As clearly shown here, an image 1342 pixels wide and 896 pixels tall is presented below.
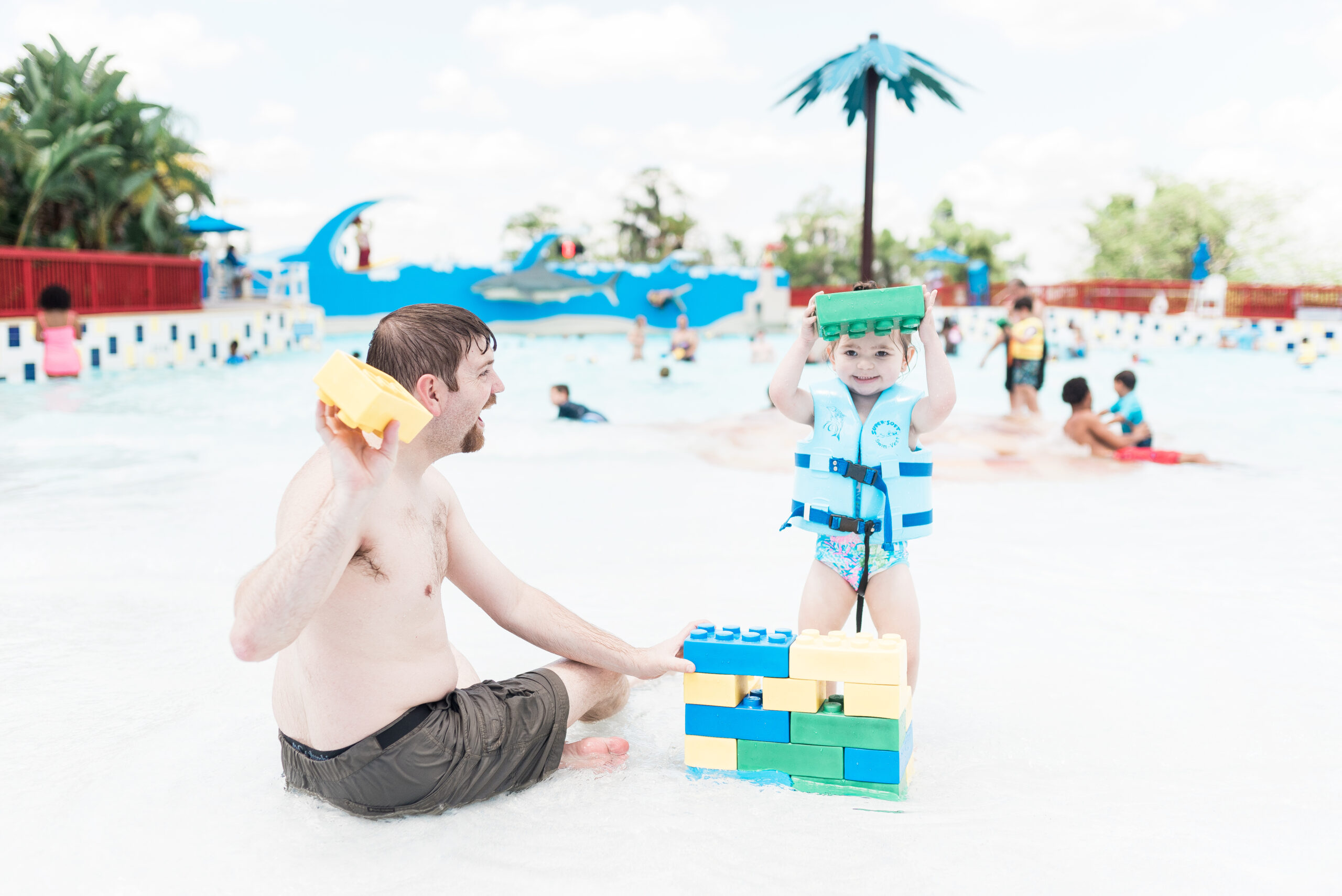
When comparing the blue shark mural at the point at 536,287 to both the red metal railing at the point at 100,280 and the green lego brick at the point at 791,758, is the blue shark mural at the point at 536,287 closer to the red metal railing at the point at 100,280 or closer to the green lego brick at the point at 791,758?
the red metal railing at the point at 100,280

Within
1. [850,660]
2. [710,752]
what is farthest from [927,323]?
[710,752]

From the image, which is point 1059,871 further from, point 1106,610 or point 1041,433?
Answer: point 1041,433

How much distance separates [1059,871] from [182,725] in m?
2.55

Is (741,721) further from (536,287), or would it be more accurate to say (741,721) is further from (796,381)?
(536,287)

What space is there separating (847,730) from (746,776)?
310mm

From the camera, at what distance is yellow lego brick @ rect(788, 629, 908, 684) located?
2.59 metres

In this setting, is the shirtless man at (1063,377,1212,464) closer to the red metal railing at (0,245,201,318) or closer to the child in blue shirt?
the child in blue shirt

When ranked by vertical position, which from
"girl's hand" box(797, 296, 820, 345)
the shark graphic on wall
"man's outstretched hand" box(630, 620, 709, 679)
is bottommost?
"man's outstretched hand" box(630, 620, 709, 679)

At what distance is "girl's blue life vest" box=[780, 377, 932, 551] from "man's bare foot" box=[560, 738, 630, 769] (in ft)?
2.86

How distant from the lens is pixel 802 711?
8.83ft

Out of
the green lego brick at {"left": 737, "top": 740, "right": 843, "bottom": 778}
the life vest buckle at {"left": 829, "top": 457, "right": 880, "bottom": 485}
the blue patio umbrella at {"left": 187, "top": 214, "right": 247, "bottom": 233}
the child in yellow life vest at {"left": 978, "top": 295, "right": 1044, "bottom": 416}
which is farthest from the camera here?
the blue patio umbrella at {"left": 187, "top": 214, "right": 247, "bottom": 233}

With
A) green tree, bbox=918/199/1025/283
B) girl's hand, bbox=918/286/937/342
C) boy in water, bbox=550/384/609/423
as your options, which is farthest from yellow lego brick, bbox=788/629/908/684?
green tree, bbox=918/199/1025/283

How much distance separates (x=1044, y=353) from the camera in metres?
11.0

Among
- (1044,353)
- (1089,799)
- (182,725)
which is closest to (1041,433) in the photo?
(1044,353)
